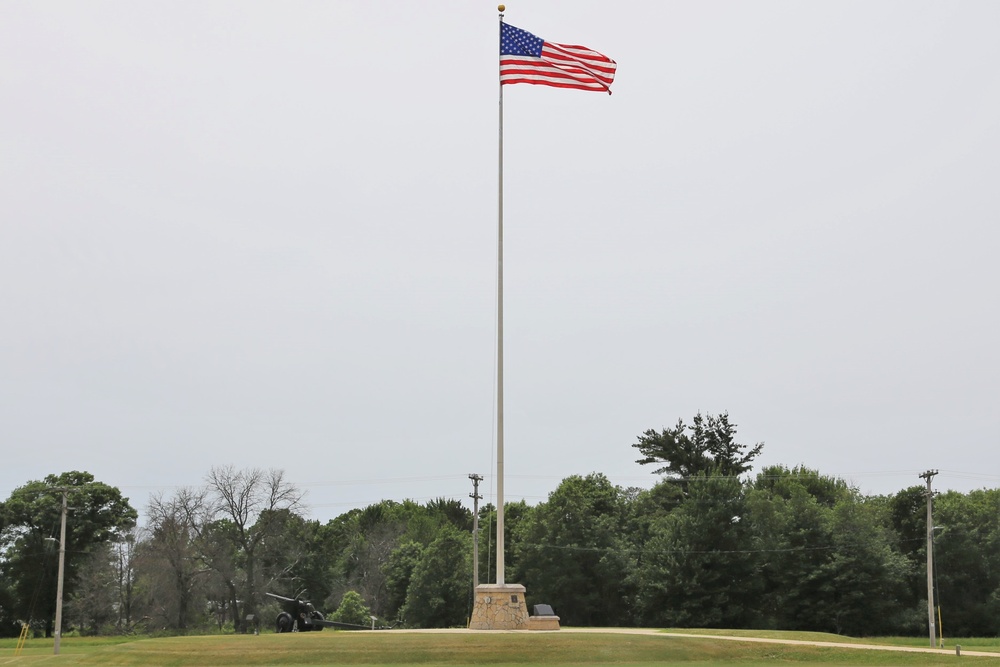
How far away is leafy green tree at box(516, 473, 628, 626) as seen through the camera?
71.3m

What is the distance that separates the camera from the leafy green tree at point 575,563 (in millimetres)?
71312

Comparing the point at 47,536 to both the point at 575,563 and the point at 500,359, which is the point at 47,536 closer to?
the point at 575,563

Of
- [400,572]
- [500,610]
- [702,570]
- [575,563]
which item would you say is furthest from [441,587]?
[500,610]

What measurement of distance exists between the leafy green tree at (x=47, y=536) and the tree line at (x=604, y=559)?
138mm

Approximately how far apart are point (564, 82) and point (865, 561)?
136 ft

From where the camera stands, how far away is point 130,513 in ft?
271

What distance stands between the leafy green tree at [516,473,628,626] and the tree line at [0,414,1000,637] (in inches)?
4.9

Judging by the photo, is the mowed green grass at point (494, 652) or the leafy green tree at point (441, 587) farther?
the leafy green tree at point (441, 587)

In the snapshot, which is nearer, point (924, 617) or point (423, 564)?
point (924, 617)

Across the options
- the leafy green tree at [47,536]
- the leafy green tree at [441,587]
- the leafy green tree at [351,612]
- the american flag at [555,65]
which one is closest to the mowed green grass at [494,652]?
the american flag at [555,65]

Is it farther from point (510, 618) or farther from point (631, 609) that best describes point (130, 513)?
point (510, 618)

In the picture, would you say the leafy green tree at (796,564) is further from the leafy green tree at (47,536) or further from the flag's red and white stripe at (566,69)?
the leafy green tree at (47,536)

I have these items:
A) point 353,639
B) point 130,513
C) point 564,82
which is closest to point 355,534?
point 130,513

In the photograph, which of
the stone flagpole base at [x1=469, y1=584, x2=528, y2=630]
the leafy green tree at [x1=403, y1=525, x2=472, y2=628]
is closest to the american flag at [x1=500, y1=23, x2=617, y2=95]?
the stone flagpole base at [x1=469, y1=584, x2=528, y2=630]
